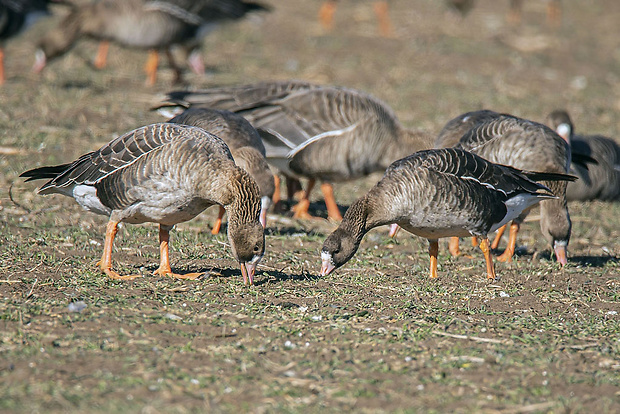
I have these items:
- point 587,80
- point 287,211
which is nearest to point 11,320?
point 287,211

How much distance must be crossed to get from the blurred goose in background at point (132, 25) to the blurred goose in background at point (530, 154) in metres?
8.27

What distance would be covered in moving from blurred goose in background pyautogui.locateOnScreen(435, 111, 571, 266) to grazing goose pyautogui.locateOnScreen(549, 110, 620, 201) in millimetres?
2389

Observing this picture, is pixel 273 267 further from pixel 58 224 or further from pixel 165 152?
pixel 58 224

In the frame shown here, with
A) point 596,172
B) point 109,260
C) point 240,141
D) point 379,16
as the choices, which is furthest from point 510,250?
point 379,16

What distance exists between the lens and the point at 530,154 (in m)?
8.95

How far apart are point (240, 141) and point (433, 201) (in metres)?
2.64

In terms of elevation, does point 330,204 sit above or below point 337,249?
below

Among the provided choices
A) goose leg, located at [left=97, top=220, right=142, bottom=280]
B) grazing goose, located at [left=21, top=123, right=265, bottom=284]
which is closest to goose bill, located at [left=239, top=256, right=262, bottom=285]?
grazing goose, located at [left=21, top=123, right=265, bottom=284]

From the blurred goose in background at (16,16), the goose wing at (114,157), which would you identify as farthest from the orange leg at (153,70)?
the goose wing at (114,157)

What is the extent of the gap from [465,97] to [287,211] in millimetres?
6991

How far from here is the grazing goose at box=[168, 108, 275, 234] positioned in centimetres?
852

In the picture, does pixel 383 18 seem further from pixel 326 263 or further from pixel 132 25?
pixel 326 263

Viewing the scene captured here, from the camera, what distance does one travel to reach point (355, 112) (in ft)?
33.8

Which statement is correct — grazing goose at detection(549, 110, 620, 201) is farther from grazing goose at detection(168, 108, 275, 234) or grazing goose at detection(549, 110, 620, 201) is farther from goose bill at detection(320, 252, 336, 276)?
goose bill at detection(320, 252, 336, 276)
